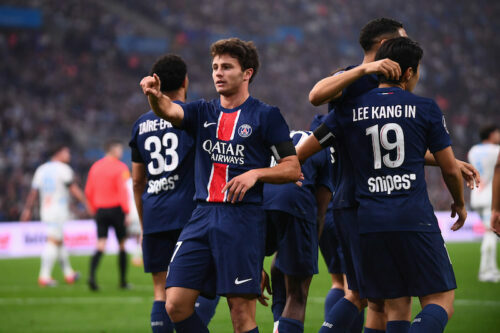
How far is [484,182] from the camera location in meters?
11.7

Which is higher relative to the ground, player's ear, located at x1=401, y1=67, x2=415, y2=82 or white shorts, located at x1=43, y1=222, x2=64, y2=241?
player's ear, located at x1=401, y1=67, x2=415, y2=82

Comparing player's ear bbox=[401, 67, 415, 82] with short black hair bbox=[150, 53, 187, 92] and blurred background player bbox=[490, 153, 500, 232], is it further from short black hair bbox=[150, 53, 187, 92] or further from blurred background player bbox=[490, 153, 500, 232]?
short black hair bbox=[150, 53, 187, 92]

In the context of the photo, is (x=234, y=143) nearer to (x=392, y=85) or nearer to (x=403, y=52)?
(x=392, y=85)

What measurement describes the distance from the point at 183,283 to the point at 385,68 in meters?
1.67

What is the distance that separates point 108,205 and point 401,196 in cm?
819

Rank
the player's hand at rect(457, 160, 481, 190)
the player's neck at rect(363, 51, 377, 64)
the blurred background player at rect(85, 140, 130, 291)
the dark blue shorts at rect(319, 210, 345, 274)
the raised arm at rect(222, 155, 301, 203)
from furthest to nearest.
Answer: the blurred background player at rect(85, 140, 130, 291) → the dark blue shorts at rect(319, 210, 345, 274) → the player's neck at rect(363, 51, 377, 64) → the player's hand at rect(457, 160, 481, 190) → the raised arm at rect(222, 155, 301, 203)

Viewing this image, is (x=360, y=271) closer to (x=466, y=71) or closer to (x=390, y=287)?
(x=390, y=287)

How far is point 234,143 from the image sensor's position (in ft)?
13.7

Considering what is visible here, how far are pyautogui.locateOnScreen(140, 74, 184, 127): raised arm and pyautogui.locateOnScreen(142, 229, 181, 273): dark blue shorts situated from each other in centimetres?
115

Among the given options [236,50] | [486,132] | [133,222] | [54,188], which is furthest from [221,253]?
[133,222]

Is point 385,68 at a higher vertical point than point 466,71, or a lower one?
lower

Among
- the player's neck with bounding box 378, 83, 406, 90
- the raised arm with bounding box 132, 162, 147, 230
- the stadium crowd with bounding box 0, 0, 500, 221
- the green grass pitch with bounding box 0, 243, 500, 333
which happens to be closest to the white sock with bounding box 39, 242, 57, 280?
the green grass pitch with bounding box 0, 243, 500, 333

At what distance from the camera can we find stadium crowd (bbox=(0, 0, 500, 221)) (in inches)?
981

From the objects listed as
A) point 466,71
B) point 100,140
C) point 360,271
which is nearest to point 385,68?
point 360,271
